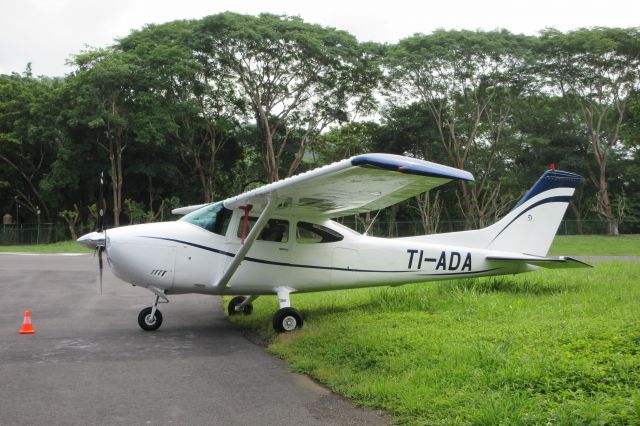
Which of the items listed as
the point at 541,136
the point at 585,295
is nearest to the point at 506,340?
the point at 585,295

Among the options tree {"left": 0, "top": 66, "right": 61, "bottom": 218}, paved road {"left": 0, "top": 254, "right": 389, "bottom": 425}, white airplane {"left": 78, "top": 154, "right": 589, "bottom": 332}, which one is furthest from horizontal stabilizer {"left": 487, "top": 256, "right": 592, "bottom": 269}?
tree {"left": 0, "top": 66, "right": 61, "bottom": 218}

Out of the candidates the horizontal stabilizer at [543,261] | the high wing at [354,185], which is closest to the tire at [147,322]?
the high wing at [354,185]

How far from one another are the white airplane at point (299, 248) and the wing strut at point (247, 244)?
0.02 metres

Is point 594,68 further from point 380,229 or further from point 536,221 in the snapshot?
point 536,221

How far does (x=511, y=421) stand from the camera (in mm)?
4648

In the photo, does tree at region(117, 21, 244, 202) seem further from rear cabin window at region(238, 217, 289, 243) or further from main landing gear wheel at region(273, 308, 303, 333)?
main landing gear wheel at region(273, 308, 303, 333)

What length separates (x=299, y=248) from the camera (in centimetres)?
1027

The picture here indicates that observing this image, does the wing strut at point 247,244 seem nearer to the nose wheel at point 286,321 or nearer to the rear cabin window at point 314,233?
the nose wheel at point 286,321

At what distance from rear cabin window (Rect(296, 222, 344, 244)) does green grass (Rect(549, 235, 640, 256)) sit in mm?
20587

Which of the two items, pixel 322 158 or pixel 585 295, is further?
pixel 322 158

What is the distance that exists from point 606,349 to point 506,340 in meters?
1.06

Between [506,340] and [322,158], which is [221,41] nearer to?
A: [322,158]

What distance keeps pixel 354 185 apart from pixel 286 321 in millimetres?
2512

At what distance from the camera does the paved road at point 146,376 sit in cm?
552
